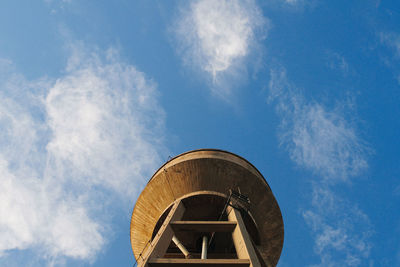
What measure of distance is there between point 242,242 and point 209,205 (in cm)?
359

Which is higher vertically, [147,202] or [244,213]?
[147,202]

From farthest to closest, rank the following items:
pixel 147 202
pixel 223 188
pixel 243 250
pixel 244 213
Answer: pixel 147 202 → pixel 223 188 → pixel 244 213 → pixel 243 250

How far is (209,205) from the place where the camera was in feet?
35.7

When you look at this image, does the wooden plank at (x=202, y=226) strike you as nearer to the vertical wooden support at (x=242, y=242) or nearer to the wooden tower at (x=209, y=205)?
the vertical wooden support at (x=242, y=242)

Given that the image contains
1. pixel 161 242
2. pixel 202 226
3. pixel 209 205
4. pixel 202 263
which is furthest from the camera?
pixel 209 205

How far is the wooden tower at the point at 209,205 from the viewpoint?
409 inches

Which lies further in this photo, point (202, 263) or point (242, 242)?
point (242, 242)

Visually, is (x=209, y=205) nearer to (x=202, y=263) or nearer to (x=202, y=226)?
(x=202, y=226)

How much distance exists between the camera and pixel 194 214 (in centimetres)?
1101

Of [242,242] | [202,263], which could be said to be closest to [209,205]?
[242,242]

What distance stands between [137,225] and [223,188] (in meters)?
4.08

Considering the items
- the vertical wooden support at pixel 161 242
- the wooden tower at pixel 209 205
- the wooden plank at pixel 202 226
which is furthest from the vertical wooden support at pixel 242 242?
the vertical wooden support at pixel 161 242

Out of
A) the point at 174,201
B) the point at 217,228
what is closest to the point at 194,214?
the point at 174,201

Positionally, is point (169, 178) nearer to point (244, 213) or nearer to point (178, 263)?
point (244, 213)
